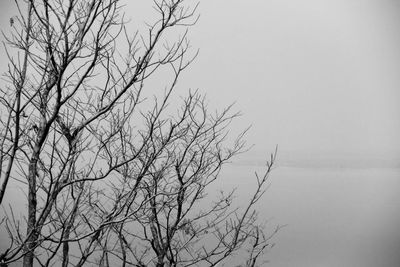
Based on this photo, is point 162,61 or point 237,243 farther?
point 237,243

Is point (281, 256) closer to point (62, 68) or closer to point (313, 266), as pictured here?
point (313, 266)

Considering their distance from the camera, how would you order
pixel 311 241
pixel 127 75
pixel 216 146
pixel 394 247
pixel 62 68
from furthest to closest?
pixel 311 241 < pixel 394 247 < pixel 216 146 < pixel 127 75 < pixel 62 68

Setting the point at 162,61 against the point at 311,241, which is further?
the point at 311,241

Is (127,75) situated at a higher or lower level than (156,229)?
higher

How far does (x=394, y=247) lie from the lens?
54844 millimetres

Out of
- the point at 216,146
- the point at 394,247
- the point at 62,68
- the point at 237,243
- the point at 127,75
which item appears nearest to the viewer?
the point at 62,68

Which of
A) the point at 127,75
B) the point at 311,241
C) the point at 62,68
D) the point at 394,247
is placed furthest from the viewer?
the point at 311,241

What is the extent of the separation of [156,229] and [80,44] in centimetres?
364

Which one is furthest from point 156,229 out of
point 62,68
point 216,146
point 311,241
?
point 311,241

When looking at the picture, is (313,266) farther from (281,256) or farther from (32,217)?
(32,217)

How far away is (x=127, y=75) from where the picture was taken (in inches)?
Answer: 116

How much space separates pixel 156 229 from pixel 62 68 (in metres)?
3.61


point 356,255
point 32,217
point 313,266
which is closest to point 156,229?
point 32,217

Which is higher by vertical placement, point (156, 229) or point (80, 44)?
point (80, 44)
